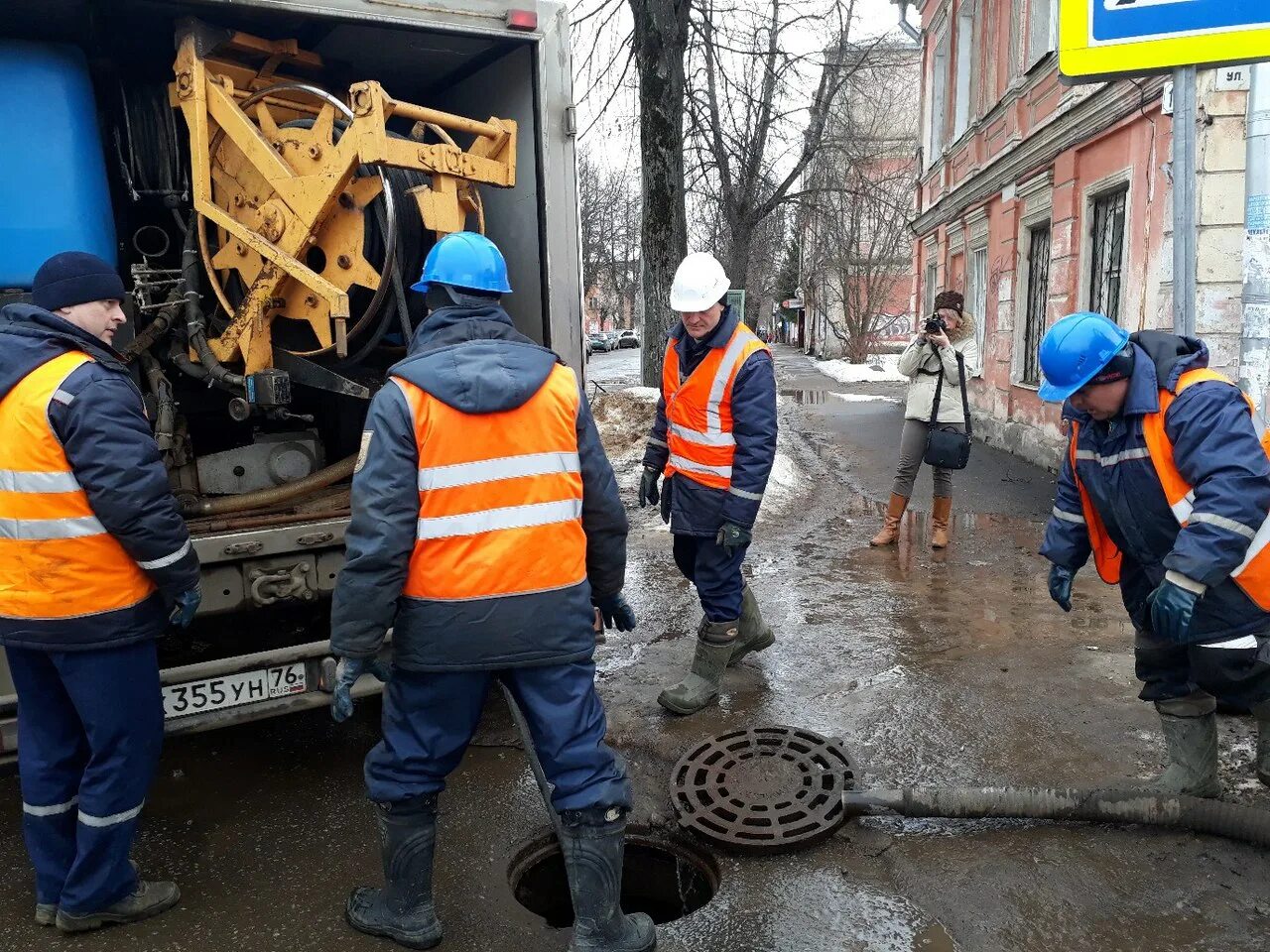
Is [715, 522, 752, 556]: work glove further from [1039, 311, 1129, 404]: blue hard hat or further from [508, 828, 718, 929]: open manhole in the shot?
[1039, 311, 1129, 404]: blue hard hat

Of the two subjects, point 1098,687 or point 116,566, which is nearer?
point 116,566

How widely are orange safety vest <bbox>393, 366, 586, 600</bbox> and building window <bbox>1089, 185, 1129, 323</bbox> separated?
7645 millimetres

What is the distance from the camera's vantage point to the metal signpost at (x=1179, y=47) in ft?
9.29

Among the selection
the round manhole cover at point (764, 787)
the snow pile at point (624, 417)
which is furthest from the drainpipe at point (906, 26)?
the round manhole cover at point (764, 787)

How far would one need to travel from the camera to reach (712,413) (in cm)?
391

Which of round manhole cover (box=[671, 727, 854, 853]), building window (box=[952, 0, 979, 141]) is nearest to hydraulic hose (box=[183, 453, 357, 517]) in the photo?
round manhole cover (box=[671, 727, 854, 853])

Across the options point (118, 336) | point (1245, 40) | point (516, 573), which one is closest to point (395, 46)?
point (118, 336)

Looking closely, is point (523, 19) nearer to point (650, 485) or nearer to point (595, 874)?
point (650, 485)

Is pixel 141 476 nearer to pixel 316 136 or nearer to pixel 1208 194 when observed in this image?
pixel 316 136

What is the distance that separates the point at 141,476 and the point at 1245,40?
342 centimetres

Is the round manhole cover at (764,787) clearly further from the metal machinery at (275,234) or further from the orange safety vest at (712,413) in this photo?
the metal machinery at (275,234)

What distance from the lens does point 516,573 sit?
235 centimetres

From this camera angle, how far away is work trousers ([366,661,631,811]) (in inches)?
94.3

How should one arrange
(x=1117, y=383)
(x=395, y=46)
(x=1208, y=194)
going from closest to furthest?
(x=1117, y=383) < (x=395, y=46) < (x=1208, y=194)
